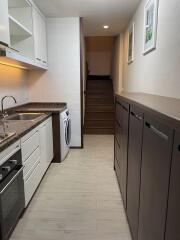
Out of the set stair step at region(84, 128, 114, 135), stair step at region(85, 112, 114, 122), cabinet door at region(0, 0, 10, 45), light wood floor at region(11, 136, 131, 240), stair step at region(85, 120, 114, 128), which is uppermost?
cabinet door at region(0, 0, 10, 45)

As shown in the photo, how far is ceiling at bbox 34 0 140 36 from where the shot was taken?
2.82 meters

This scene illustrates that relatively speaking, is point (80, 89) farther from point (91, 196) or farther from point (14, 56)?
point (91, 196)

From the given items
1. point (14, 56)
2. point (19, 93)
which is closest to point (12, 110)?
point (19, 93)

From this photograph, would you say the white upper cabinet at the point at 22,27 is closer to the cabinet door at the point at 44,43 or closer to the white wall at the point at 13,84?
the white wall at the point at 13,84

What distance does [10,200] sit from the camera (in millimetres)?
1552

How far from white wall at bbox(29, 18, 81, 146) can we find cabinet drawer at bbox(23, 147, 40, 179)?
162cm

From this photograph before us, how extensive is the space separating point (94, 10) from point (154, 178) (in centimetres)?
302

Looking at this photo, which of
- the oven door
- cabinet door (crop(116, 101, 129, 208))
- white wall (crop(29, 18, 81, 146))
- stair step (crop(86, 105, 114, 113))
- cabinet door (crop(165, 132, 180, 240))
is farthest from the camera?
stair step (crop(86, 105, 114, 113))

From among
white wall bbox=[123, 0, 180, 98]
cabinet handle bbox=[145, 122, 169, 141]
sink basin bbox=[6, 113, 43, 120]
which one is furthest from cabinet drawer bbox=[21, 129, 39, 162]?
white wall bbox=[123, 0, 180, 98]

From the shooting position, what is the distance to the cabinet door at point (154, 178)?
0.84 meters

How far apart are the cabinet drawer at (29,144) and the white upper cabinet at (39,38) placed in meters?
1.35

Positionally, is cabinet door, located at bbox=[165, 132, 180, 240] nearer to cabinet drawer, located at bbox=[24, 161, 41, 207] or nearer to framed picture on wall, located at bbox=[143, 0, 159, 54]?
cabinet drawer, located at bbox=[24, 161, 41, 207]

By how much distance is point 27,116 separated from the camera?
299 cm

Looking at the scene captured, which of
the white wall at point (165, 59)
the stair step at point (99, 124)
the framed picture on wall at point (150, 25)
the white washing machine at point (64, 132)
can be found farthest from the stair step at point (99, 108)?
the framed picture on wall at point (150, 25)
